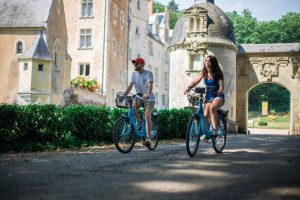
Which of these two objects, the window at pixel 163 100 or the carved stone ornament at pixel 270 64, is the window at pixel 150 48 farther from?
the carved stone ornament at pixel 270 64

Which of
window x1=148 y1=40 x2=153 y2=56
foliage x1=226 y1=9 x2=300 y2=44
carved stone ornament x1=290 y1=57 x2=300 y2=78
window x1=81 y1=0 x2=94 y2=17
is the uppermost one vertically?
foliage x1=226 y1=9 x2=300 y2=44

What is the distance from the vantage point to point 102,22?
3575 centimetres

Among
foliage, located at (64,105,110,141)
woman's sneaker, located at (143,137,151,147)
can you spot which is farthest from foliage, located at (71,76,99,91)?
woman's sneaker, located at (143,137,151,147)

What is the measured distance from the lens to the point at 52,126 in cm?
1055

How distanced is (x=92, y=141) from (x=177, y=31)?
838 inches

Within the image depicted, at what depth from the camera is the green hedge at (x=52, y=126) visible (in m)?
9.75

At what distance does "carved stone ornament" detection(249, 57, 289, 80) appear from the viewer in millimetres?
29906

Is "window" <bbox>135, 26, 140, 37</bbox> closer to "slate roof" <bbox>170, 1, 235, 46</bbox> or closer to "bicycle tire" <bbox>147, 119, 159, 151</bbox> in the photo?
"slate roof" <bbox>170, 1, 235, 46</bbox>

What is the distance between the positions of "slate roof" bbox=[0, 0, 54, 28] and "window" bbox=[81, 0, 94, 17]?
9040mm

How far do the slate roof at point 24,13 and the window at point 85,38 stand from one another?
342 inches

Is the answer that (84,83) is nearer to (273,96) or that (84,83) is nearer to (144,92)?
(144,92)

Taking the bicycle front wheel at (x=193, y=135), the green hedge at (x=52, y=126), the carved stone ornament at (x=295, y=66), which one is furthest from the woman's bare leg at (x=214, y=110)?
the carved stone ornament at (x=295, y=66)

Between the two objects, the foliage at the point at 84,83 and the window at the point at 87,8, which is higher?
the window at the point at 87,8

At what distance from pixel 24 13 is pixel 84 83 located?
30.2ft
